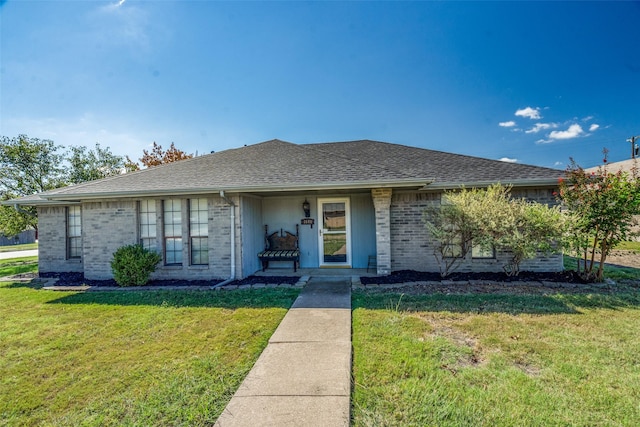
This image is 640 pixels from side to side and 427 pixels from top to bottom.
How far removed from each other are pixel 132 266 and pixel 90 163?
1227cm

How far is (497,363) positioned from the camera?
3.10 metres

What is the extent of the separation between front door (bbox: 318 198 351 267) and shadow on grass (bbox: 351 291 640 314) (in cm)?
300

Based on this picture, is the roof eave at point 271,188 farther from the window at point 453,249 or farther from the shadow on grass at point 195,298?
the shadow on grass at point 195,298

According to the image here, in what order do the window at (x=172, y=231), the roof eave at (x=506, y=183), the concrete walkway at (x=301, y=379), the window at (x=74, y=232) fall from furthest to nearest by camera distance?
1. the window at (x=74, y=232)
2. the window at (x=172, y=231)
3. the roof eave at (x=506, y=183)
4. the concrete walkway at (x=301, y=379)

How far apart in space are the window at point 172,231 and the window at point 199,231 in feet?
1.21

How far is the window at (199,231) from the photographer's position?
296 inches

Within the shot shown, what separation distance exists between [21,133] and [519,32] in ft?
71.5

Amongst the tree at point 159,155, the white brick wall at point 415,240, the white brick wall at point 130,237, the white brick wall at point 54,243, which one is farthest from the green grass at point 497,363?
the tree at point 159,155

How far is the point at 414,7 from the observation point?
8.12 metres

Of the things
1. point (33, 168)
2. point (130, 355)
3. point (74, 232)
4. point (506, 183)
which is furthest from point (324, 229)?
point (33, 168)

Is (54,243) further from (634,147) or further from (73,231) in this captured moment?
(634,147)

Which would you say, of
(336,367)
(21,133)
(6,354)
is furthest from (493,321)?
(21,133)

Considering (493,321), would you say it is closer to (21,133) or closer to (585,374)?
(585,374)

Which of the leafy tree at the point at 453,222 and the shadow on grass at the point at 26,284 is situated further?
the shadow on grass at the point at 26,284
